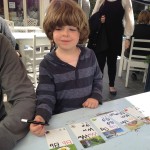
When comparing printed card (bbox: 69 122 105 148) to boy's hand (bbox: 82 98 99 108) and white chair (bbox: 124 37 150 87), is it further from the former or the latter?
white chair (bbox: 124 37 150 87)

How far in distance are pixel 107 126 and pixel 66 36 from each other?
0.46 meters

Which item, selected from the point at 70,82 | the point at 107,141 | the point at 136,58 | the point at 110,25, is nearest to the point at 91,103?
the point at 70,82

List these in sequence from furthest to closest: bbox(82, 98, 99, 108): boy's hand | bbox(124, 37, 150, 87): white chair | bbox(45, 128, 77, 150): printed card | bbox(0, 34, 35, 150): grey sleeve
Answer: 1. bbox(124, 37, 150, 87): white chair
2. bbox(82, 98, 99, 108): boy's hand
3. bbox(0, 34, 35, 150): grey sleeve
4. bbox(45, 128, 77, 150): printed card

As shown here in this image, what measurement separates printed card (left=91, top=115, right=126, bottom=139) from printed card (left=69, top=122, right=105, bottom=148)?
0.03 meters

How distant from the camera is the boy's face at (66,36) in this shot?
1.04 m

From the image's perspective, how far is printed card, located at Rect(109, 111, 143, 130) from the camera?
0.85 metres

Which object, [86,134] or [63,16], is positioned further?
[63,16]

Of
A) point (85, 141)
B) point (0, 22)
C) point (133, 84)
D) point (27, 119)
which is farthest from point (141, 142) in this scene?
point (133, 84)

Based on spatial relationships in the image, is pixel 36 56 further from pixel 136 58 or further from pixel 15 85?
pixel 15 85

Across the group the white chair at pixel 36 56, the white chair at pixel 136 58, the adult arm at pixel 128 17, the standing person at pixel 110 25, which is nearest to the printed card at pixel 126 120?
the standing person at pixel 110 25

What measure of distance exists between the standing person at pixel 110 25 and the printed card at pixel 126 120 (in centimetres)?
185

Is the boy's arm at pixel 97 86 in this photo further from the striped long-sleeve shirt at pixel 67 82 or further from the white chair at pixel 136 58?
the white chair at pixel 136 58

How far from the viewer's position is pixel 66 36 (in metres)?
1.04

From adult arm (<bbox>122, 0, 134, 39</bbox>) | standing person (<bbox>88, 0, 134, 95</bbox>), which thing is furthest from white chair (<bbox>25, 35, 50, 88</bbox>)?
adult arm (<bbox>122, 0, 134, 39</bbox>)
